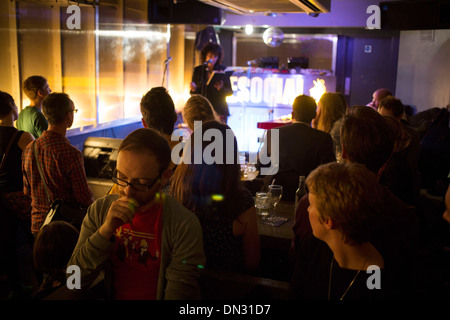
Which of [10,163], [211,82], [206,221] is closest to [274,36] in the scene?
[211,82]

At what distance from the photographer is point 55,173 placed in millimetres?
2734

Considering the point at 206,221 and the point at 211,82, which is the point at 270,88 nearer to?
the point at 211,82

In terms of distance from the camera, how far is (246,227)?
1931 millimetres

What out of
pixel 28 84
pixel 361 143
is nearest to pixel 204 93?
pixel 28 84

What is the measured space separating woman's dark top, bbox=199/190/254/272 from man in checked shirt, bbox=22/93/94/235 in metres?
1.20

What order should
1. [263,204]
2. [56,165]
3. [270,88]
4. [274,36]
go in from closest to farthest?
[263,204], [56,165], [274,36], [270,88]

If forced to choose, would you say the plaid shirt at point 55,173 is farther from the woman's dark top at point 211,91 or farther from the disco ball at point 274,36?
the disco ball at point 274,36

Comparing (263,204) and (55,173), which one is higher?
(55,173)

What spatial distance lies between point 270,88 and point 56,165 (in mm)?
6387

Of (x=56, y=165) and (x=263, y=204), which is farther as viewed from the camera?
(x=56, y=165)

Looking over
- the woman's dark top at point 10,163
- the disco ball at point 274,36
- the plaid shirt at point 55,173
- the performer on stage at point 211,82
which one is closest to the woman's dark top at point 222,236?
the plaid shirt at point 55,173

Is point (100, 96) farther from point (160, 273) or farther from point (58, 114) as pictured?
point (160, 273)

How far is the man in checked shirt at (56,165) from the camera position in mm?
2716

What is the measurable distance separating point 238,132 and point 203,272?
7.51 m
